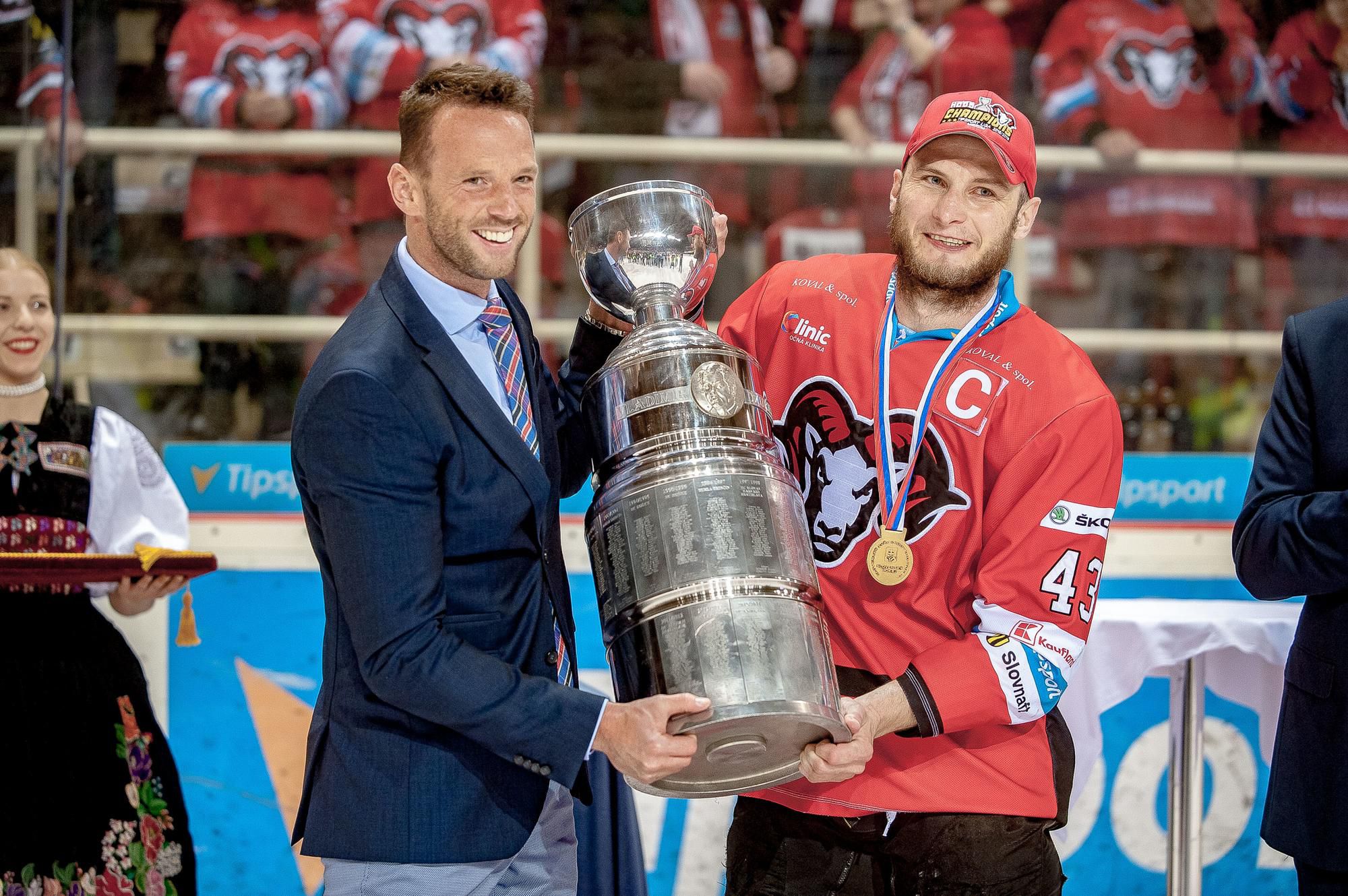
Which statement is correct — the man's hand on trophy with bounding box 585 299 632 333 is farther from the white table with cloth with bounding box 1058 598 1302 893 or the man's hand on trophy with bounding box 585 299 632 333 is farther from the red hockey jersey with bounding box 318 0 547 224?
the red hockey jersey with bounding box 318 0 547 224

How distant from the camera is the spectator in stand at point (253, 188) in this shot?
14.1ft

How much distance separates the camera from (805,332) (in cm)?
222

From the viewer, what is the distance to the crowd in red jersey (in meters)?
4.32

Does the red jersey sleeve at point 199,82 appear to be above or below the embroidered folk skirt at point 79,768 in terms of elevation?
above

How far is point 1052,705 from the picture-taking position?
2020 mm

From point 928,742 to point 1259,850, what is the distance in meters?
2.31

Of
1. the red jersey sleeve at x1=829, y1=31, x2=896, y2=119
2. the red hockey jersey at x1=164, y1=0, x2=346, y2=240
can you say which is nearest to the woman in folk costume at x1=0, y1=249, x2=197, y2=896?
the red hockey jersey at x1=164, y1=0, x2=346, y2=240

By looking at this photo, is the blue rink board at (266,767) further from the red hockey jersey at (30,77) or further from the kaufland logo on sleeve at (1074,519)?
the kaufland logo on sleeve at (1074,519)

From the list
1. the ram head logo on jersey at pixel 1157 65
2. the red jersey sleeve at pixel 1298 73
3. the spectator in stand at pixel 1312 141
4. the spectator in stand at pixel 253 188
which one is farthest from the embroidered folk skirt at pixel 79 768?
the red jersey sleeve at pixel 1298 73

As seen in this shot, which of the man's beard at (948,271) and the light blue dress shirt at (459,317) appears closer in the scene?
the light blue dress shirt at (459,317)

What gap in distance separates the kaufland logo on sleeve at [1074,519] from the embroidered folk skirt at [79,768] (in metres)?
2.56

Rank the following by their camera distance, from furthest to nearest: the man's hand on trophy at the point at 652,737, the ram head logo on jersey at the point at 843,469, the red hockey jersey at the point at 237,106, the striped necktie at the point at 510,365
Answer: the red hockey jersey at the point at 237,106 < the ram head logo on jersey at the point at 843,469 < the striped necktie at the point at 510,365 < the man's hand on trophy at the point at 652,737

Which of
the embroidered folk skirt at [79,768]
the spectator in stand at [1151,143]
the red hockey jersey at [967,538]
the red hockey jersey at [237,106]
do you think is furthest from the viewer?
the spectator in stand at [1151,143]

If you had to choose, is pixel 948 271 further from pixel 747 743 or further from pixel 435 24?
pixel 435 24
